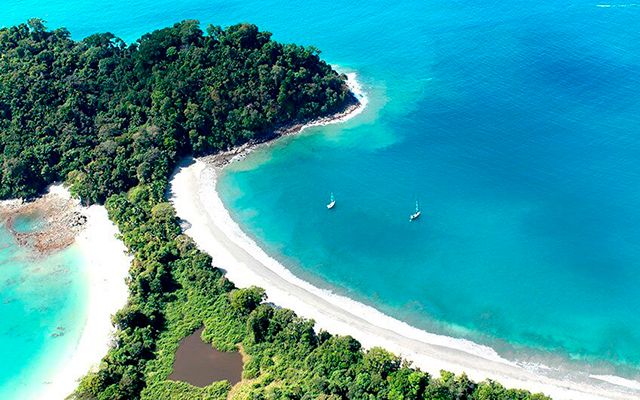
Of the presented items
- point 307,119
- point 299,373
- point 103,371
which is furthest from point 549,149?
point 103,371

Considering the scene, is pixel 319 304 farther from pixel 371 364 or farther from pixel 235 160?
pixel 235 160

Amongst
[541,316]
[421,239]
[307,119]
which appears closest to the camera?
[541,316]

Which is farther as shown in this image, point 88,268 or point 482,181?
point 482,181

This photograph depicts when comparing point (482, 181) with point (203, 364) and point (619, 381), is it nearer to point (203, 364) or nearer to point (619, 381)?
point (619, 381)

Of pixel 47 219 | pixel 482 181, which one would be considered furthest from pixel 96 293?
pixel 482 181

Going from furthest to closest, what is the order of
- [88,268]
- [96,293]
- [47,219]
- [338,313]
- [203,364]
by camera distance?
[47,219] → [88,268] → [96,293] → [338,313] → [203,364]

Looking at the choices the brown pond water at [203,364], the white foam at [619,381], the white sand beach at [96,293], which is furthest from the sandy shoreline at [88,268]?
the white foam at [619,381]

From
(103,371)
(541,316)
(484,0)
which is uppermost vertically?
(484,0)
